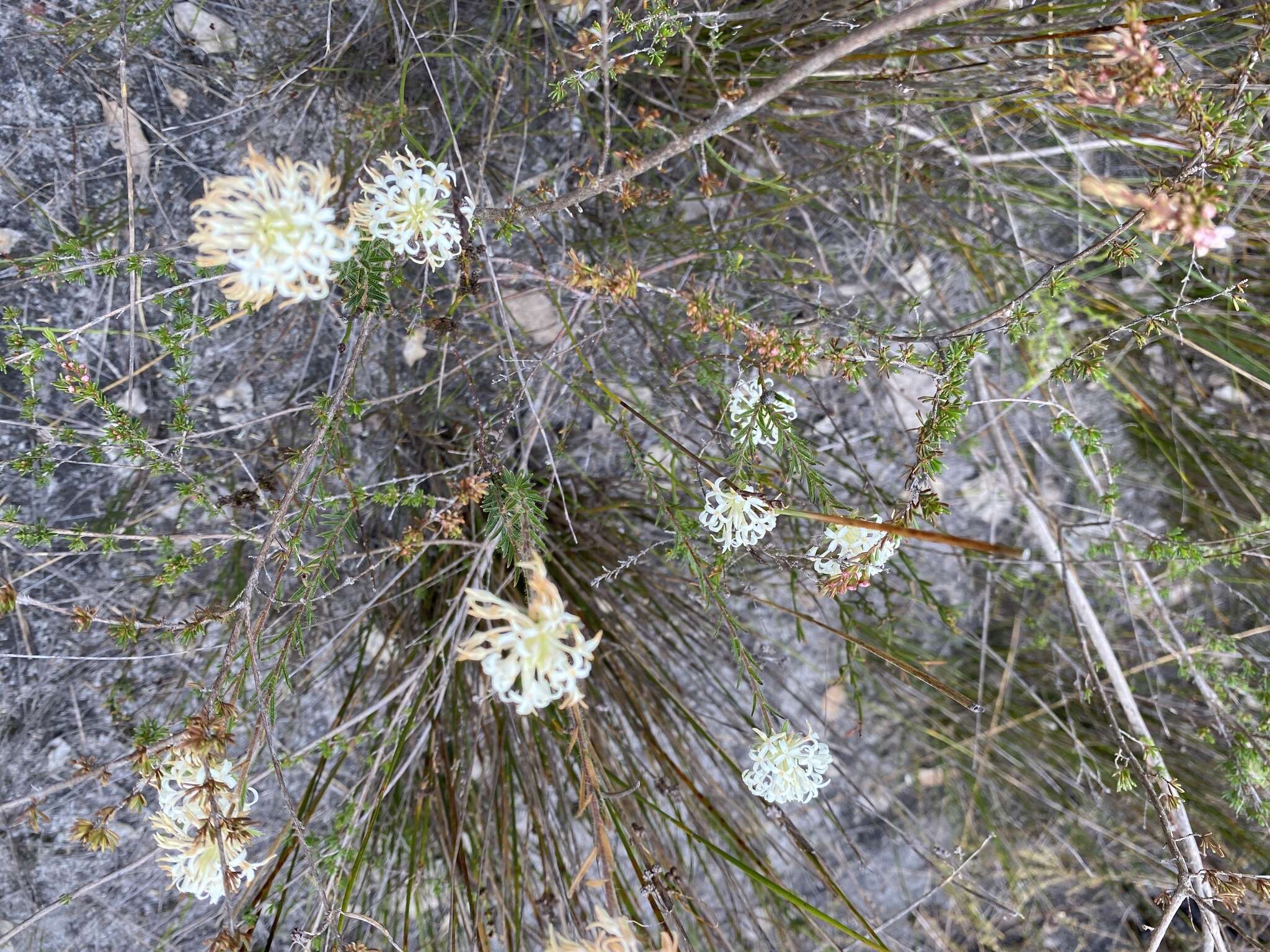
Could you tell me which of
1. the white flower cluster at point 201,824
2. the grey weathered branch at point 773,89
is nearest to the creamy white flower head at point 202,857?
the white flower cluster at point 201,824

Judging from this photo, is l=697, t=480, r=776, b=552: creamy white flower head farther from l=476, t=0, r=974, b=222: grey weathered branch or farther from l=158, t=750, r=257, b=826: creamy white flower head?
l=158, t=750, r=257, b=826: creamy white flower head

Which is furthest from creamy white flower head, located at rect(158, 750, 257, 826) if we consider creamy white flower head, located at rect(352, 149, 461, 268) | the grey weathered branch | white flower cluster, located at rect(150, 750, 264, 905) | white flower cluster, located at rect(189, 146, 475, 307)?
the grey weathered branch

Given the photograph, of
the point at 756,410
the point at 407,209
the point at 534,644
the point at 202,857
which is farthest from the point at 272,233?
the point at 202,857

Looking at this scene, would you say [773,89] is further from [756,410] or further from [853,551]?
[853,551]

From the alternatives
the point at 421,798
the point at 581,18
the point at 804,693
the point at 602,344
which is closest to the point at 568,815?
the point at 421,798

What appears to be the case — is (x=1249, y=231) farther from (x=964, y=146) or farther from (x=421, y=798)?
(x=421, y=798)

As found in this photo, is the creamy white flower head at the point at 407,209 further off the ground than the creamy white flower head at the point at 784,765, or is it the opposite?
the creamy white flower head at the point at 407,209

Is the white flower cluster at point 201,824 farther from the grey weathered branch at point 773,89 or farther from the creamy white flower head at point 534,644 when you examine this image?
the grey weathered branch at point 773,89
